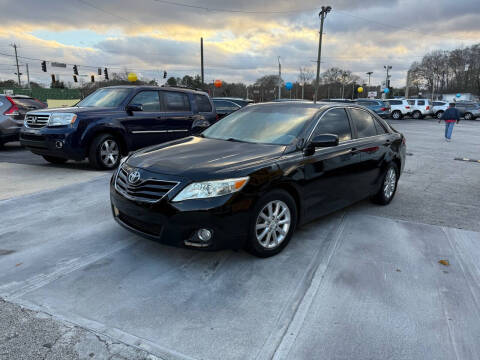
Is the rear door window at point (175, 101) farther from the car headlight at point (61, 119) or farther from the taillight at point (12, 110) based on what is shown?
the taillight at point (12, 110)

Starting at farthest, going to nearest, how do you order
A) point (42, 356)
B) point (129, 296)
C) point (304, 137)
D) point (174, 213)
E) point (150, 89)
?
point (150, 89), point (304, 137), point (174, 213), point (129, 296), point (42, 356)

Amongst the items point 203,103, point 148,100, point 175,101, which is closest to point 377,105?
point 203,103

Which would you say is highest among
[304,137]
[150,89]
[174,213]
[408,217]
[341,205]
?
[150,89]

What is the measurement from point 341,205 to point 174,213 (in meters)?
2.30

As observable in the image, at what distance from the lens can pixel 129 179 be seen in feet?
10.9

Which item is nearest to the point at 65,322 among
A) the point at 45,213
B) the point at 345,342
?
the point at 345,342

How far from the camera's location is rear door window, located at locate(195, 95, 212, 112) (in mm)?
8930

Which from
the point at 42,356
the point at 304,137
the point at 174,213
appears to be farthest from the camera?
the point at 304,137

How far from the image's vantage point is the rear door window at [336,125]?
4.11 m

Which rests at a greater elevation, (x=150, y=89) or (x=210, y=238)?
(x=150, y=89)

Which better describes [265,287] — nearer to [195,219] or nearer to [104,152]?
[195,219]

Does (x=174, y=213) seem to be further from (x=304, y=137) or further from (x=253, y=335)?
(x=304, y=137)

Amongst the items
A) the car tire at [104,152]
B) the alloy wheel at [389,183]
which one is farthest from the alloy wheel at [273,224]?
the car tire at [104,152]

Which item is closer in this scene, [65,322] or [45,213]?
[65,322]
